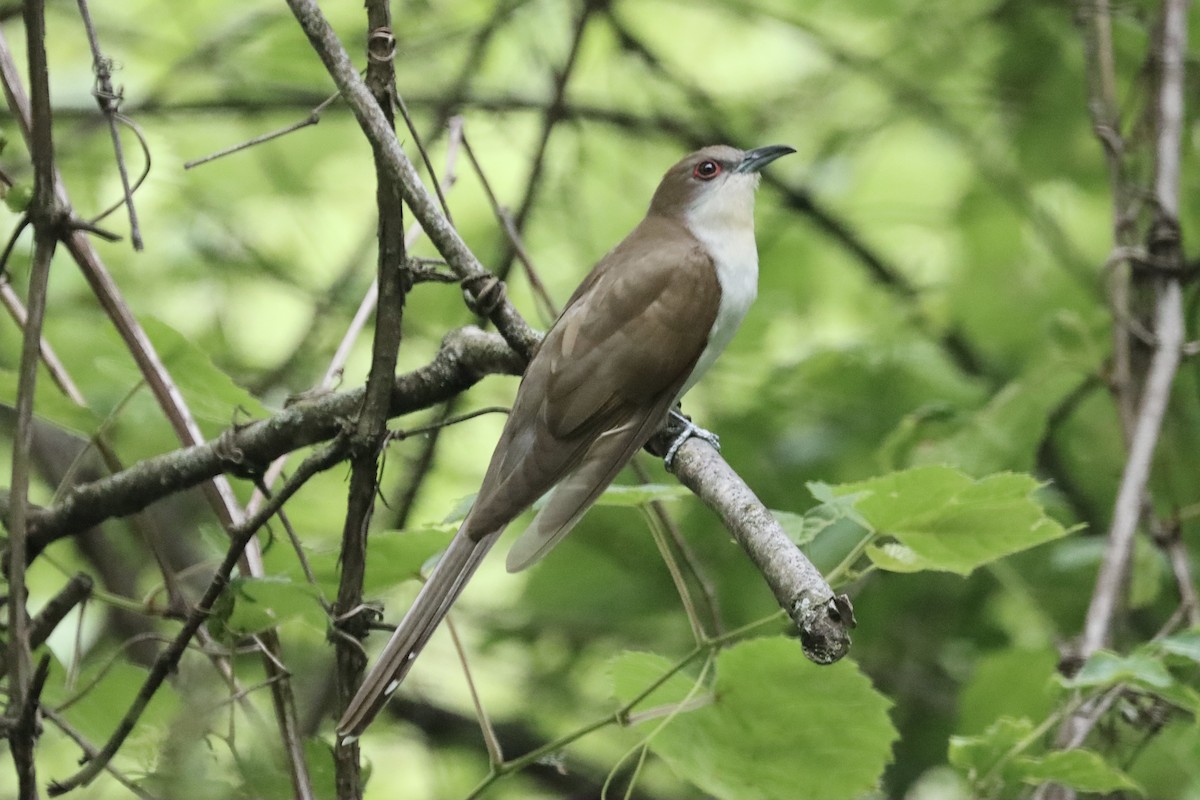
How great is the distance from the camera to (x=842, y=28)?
6324mm

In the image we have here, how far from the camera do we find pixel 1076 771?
2.39 m

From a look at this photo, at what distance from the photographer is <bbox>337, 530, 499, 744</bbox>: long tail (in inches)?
82.8

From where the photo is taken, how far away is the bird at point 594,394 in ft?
8.29

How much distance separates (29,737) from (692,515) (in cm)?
286

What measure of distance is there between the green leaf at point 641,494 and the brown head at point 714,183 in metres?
1.83

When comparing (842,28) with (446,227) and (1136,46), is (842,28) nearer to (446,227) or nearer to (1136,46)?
(1136,46)

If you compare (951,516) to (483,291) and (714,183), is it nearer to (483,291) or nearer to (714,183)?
(483,291)

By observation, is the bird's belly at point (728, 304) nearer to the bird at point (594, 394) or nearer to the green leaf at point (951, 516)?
the bird at point (594, 394)

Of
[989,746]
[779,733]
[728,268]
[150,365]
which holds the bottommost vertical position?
[989,746]

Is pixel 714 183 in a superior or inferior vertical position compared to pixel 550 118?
inferior

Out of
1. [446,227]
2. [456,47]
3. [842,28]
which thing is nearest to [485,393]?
[456,47]

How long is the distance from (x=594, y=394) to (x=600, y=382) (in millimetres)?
37

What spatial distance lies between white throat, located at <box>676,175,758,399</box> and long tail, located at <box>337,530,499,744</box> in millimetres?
927

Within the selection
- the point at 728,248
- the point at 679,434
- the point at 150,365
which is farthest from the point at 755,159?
the point at 150,365
